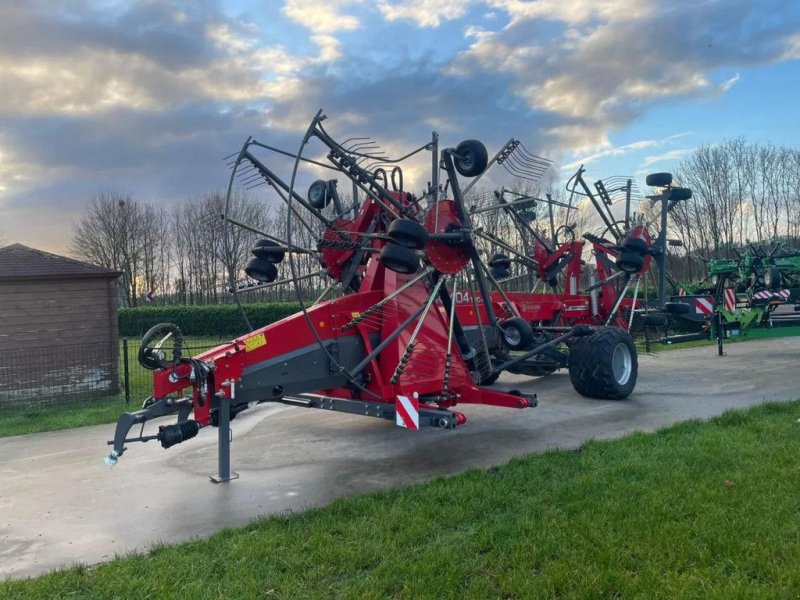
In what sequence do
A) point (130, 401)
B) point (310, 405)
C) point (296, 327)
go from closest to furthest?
point (296, 327) → point (310, 405) → point (130, 401)

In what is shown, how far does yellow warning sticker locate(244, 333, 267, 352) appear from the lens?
576cm

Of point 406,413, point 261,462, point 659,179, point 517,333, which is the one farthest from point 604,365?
point 261,462

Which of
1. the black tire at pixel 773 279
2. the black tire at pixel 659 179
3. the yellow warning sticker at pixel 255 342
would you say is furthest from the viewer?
the black tire at pixel 773 279

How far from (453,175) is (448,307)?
1.40 meters

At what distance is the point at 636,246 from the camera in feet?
30.2

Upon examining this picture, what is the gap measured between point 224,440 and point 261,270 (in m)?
1.92

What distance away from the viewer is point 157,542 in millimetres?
4492

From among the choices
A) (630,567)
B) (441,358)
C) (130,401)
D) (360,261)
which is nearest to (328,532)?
(630,567)

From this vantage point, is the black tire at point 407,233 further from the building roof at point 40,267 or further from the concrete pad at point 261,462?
the building roof at point 40,267

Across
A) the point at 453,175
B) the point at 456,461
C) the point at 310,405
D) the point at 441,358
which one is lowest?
the point at 456,461

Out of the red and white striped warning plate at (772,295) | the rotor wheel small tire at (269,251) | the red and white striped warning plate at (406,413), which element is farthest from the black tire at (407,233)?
the red and white striped warning plate at (772,295)

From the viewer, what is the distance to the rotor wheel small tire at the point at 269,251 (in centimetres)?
679

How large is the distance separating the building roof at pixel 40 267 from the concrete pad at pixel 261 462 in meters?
4.78

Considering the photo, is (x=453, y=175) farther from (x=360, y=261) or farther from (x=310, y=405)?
(x=310, y=405)
